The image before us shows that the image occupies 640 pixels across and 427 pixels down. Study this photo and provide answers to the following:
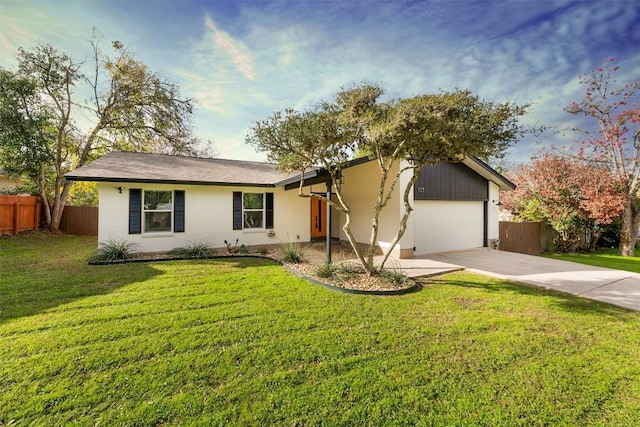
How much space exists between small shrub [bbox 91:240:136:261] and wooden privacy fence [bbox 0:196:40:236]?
7433mm

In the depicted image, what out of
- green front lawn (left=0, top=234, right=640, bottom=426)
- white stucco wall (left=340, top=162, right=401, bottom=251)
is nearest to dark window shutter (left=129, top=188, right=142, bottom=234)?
green front lawn (left=0, top=234, right=640, bottom=426)

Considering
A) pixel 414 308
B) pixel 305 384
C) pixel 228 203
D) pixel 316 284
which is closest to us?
pixel 305 384

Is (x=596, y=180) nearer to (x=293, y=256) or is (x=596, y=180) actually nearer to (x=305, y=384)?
(x=293, y=256)

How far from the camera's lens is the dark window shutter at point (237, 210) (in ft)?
34.8

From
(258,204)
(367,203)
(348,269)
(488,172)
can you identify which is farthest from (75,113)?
(488,172)

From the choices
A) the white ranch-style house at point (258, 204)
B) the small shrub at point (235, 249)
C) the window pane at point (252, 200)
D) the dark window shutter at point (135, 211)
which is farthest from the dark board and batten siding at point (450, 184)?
the dark window shutter at point (135, 211)

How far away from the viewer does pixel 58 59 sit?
1442 cm

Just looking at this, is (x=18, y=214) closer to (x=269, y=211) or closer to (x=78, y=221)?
(x=78, y=221)

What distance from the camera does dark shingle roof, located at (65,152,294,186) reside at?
338 inches

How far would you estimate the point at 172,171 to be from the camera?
9969 millimetres

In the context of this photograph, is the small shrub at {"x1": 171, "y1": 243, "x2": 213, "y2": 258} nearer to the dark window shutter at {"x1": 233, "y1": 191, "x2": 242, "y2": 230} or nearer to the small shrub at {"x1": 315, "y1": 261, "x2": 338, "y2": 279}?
the dark window shutter at {"x1": 233, "y1": 191, "x2": 242, "y2": 230}

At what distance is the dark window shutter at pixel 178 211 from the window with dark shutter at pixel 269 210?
300 cm

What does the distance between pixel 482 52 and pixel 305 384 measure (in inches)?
395

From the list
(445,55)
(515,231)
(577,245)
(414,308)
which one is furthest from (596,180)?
(414,308)
